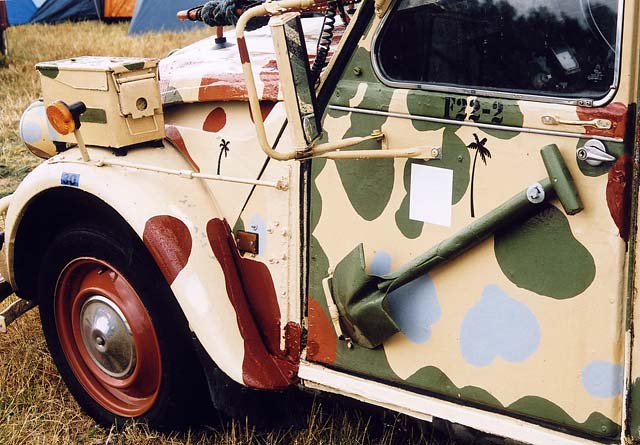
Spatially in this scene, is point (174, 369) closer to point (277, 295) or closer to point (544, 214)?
point (277, 295)

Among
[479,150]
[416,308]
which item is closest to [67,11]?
[416,308]

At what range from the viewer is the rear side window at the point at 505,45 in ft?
6.64

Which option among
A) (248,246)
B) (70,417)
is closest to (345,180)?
(248,246)

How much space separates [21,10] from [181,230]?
15042mm

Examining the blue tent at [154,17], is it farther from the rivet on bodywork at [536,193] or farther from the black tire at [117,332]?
the rivet on bodywork at [536,193]

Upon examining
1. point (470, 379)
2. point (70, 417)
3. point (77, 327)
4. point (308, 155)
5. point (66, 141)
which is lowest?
point (70, 417)

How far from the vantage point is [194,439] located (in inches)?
121

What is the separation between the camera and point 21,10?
16344 mm

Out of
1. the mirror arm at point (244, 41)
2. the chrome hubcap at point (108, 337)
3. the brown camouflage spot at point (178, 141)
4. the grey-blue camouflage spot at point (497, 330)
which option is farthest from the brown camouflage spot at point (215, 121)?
the grey-blue camouflage spot at point (497, 330)

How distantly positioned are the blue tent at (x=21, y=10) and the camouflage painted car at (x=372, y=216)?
1426 centimetres

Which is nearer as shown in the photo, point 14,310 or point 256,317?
point 256,317

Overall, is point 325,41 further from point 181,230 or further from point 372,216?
point 181,230

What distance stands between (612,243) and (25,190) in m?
1.97

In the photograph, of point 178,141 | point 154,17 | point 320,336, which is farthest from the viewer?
point 154,17
